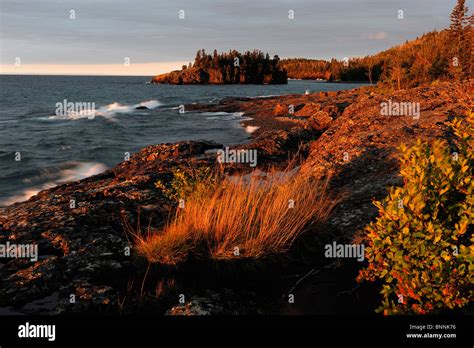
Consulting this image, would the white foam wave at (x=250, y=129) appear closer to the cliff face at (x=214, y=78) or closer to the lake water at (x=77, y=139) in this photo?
the lake water at (x=77, y=139)

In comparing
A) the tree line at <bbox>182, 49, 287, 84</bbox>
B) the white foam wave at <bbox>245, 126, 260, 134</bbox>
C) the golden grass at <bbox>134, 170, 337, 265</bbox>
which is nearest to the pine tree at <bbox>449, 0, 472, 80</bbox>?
the white foam wave at <bbox>245, 126, 260, 134</bbox>

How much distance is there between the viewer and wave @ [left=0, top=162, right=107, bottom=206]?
704 inches

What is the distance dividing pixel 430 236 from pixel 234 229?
114 inches

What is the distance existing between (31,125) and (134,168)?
1223 inches

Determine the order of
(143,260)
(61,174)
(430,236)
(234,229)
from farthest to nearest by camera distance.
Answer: (61,174)
(234,229)
(143,260)
(430,236)

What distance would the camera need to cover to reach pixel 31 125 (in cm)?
3978

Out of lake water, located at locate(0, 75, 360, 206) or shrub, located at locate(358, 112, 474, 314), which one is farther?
lake water, located at locate(0, 75, 360, 206)

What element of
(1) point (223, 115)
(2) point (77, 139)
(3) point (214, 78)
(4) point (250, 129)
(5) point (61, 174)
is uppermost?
(3) point (214, 78)

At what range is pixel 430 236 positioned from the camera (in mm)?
4195

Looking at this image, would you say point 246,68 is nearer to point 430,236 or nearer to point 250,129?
point 250,129

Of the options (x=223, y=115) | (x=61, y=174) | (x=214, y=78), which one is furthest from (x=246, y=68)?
(x=61, y=174)

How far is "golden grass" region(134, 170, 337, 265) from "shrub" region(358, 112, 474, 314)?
1929mm

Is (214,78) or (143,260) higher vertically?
(214,78)

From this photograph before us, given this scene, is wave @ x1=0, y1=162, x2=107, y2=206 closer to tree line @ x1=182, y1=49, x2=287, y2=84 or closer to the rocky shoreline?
the rocky shoreline
